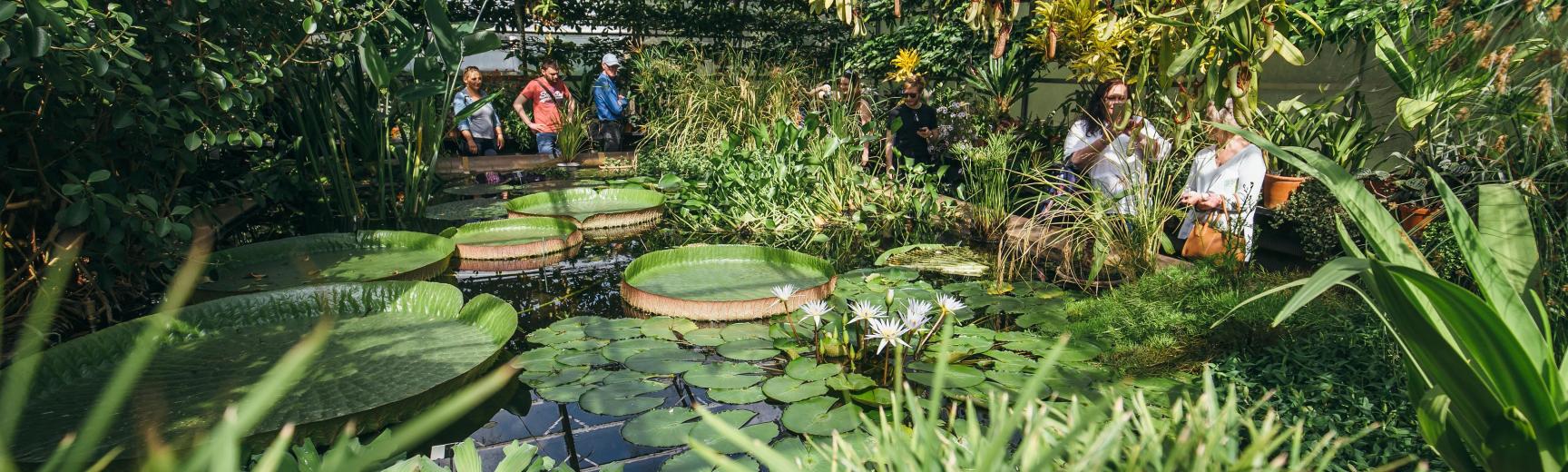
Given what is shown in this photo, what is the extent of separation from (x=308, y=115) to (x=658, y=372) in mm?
3021

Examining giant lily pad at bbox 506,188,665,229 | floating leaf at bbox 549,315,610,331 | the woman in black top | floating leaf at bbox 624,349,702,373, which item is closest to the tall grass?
floating leaf at bbox 624,349,702,373

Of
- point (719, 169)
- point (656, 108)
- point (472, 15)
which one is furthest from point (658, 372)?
point (472, 15)

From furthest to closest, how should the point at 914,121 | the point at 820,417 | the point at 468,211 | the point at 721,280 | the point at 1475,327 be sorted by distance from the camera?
the point at 914,121 < the point at 468,211 < the point at 721,280 < the point at 820,417 < the point at 1475,327

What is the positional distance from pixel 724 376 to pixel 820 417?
38 centimetres

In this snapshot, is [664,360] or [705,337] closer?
[664,360]

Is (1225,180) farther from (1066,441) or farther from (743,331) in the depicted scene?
(1066,441)

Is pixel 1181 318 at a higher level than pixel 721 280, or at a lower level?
higher

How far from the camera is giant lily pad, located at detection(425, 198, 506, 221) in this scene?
205 inches

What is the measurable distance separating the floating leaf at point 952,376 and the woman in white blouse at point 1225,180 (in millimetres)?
1391

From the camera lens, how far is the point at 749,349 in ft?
8.60

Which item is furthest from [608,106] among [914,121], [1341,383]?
[1341,383]

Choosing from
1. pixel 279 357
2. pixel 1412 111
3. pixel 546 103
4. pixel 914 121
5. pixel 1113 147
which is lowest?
pixel 279 357

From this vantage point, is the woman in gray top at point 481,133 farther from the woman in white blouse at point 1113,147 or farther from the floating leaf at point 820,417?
the floating leaf at point 820,417

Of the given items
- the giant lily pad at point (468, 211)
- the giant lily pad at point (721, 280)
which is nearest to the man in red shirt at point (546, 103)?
the giant lily pad at point (468, 211)
